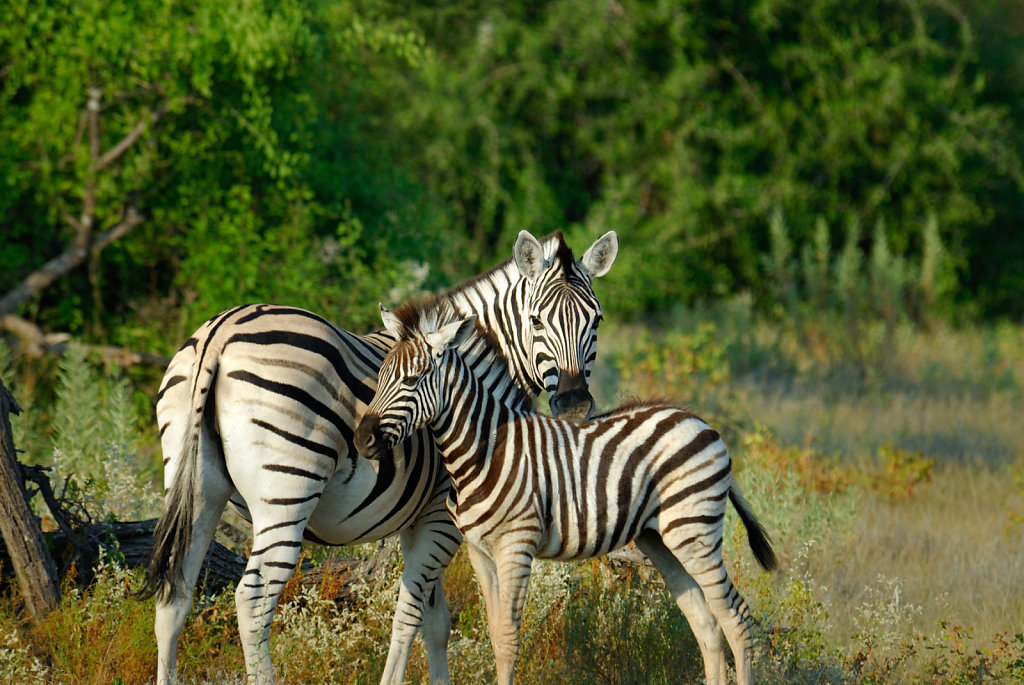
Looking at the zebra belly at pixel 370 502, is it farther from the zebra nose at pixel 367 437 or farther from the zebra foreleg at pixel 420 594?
the zebra nose at pixel 367 437

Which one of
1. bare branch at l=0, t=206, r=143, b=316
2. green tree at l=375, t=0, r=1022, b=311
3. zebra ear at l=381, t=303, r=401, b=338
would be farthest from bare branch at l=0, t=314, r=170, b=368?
green tree at l=375, t=0, r=1022, b=311

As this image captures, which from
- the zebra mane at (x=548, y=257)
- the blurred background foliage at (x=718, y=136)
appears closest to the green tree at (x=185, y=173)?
the blurred background foliage at (x=718, y=136)

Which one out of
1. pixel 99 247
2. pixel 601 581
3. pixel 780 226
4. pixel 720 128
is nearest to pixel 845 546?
pixel 601 581

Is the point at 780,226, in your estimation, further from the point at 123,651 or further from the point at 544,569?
the point at 123,651

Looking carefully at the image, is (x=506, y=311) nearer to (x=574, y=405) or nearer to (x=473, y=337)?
(x=473, y=337)

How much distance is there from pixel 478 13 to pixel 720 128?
164 inches

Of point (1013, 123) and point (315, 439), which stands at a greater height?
point (1013, 123)

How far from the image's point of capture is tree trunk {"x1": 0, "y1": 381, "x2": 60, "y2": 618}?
4.83 m

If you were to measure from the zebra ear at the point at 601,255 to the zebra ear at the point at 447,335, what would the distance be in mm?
1265

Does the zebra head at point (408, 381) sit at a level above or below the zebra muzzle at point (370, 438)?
above

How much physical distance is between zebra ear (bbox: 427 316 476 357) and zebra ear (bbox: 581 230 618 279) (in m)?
1.26

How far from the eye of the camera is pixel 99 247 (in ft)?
30.9

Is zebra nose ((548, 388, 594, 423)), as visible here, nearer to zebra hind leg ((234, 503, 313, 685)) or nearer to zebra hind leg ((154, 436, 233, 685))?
zebra hind leg ((234, 503, 313, 685))

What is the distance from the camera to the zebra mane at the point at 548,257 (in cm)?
→ 486
